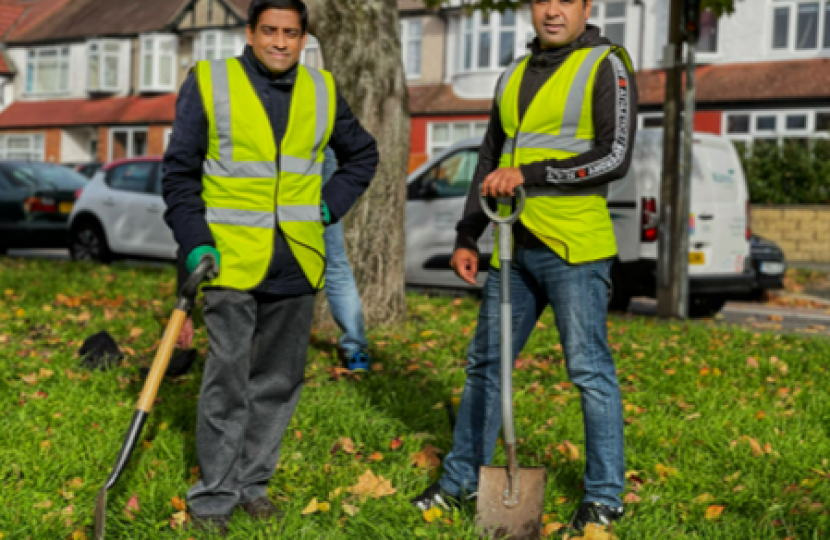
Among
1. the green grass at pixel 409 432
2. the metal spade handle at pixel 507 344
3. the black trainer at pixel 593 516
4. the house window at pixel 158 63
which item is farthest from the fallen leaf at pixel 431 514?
the house window at pixel 158 63

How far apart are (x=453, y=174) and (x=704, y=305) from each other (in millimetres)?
3079

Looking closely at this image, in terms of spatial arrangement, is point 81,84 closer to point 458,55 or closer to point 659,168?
point 458,55

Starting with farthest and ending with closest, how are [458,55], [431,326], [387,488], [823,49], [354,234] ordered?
[458,55] → [823,49] → [431,326] → [354,234] → [387,488]

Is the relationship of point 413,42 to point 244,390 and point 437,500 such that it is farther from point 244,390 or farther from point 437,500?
point 244,390

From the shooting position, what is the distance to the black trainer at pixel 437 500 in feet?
13.1

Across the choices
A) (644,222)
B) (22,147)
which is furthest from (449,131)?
(644,222)

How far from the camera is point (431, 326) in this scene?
808cm

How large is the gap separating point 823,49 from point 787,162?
312 inches

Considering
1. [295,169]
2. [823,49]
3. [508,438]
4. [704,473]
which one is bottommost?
[704,473]

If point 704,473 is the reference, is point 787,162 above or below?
above

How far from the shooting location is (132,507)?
399 cm

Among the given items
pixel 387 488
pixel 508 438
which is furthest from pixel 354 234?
pixel 508 438

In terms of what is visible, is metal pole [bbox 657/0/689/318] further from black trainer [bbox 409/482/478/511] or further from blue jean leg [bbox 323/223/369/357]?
black trainer [bbox 409/482/478/511]

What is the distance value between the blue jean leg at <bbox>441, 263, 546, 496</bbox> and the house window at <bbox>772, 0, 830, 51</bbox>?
25.0 m
